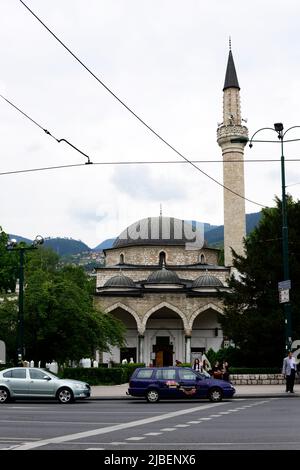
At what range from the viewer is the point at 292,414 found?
13.1 m

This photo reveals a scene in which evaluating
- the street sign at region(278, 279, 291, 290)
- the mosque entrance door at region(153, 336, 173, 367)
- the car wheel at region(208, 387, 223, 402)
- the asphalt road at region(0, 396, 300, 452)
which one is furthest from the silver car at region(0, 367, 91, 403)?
the mosque entrance door at region(153, 336, 173, 367)

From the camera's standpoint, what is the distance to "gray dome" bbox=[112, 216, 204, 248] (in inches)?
2276

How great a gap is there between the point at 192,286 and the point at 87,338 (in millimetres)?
24259

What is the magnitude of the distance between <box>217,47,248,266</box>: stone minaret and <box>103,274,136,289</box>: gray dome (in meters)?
8.43

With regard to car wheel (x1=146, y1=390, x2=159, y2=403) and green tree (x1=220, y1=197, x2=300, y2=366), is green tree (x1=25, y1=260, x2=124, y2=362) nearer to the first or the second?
green tree (x1=220, y1=197, x2=300, y2=366)

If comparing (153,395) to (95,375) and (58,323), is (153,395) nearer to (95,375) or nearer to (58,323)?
A: (95,375)

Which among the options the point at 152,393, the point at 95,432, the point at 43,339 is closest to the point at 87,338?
the point at 43,339

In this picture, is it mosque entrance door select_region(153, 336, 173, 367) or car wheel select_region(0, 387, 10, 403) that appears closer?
car wheel select_region(0, 387, 10, 403)

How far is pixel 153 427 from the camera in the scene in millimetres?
11102

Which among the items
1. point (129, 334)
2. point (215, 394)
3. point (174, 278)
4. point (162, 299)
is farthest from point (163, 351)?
point (215, 394)

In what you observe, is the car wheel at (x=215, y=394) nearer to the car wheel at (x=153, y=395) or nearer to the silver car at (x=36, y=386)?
the car wheel at (x=153, y=395)

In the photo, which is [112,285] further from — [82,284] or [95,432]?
[95,432]

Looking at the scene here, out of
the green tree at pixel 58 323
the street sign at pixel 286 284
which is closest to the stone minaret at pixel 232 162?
the green tree at pixel 58 323

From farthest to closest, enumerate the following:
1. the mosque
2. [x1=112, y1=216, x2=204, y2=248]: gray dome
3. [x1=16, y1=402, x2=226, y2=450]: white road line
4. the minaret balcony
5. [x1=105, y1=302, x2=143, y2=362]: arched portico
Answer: [x1=112, y1=216, x2=204, y2=248]: gray dome
[x1=105, y1=302, x2=143, y2=362]: arched portico
the mosque
the minaret balcony
[x1=16, y1=402, x2=226, y2=450]: white road line
